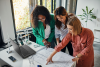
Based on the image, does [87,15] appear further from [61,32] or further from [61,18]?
[61,18]

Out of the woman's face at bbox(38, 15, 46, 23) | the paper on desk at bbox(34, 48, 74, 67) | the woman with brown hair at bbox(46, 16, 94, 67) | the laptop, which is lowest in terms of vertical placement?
the paper on desk at bbox(34, 48, 74, 67)

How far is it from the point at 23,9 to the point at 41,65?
1897 mm

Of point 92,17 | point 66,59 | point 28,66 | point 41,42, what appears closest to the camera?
point 28,66

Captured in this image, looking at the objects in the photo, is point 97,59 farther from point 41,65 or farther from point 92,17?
point 41,65

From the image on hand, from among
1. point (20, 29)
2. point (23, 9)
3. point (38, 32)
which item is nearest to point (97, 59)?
point (38, 32)

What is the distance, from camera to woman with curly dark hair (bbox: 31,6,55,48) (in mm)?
1632

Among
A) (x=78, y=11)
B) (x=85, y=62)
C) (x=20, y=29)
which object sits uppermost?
(x=78, y=11)

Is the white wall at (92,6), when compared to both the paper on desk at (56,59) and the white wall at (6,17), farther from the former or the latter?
the white wall at (6,17)

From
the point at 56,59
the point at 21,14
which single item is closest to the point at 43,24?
the point at 56,59

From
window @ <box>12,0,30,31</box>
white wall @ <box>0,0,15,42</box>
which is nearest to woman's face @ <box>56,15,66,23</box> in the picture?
white wall @ <box>0,0,15,42</box>

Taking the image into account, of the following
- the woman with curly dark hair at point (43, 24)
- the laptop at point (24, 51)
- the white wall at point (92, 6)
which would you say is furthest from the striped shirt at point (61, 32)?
the white wall at point (92, 6)

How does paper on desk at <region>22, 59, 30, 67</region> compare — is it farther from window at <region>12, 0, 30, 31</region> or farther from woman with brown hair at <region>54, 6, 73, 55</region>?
window at <region>12, 0, 30, 31</region>

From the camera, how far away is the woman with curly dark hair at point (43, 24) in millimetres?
1632

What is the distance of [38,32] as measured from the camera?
1.86 meters
